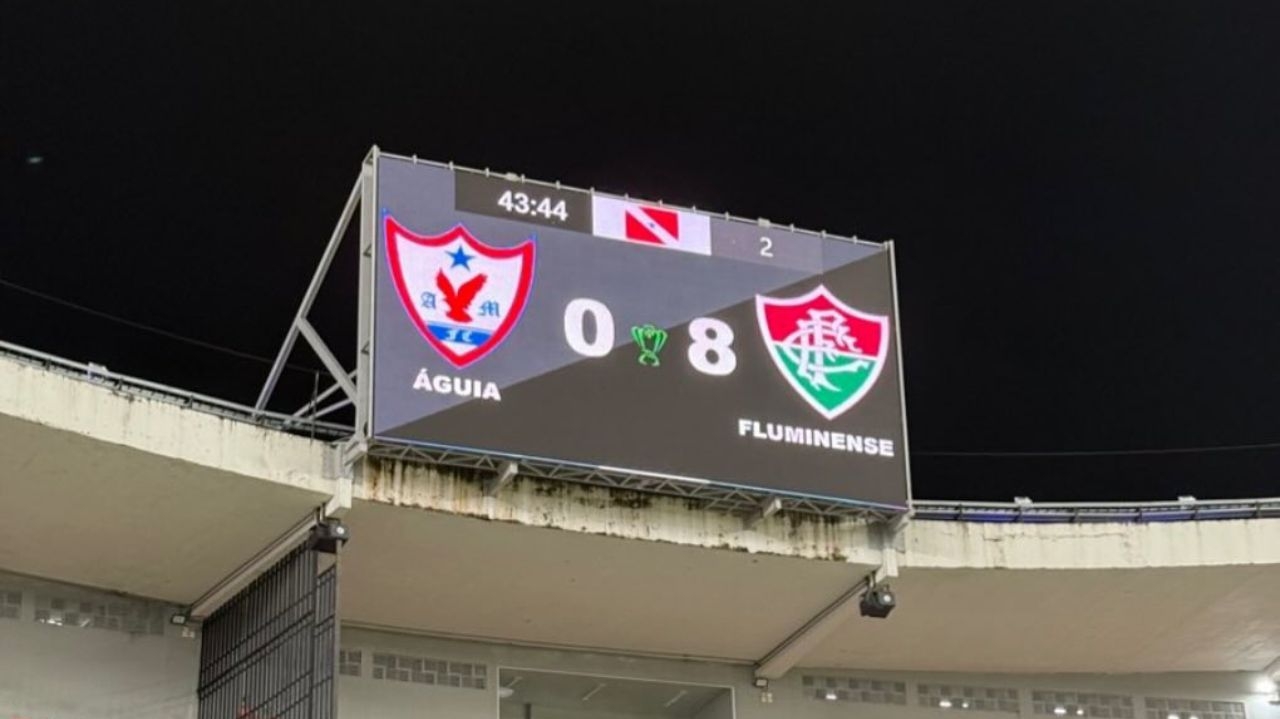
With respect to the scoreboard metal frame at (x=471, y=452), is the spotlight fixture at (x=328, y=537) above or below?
below

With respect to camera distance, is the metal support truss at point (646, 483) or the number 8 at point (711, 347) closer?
the metal support truss at point (646, 483)

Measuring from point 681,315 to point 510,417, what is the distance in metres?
2.16

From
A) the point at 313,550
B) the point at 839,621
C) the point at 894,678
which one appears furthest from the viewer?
the point at 894,678

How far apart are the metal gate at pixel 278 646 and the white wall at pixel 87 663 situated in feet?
0.96

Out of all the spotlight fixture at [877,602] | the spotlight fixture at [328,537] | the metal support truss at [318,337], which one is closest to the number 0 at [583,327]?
the metal support truss at [318,337]

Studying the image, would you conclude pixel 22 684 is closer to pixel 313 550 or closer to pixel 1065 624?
pixel 313 550

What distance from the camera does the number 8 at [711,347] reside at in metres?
17.5

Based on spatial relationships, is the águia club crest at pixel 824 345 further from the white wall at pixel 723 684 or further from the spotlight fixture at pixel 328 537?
the spotlight fixture at pixel 328 537

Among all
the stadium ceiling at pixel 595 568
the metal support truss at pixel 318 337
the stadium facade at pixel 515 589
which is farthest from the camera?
the metal support truss at pixel 318 337

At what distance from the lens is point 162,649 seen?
1766cm

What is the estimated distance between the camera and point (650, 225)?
1783cm

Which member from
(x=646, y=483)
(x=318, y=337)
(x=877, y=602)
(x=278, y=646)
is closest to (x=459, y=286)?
(x=318, y=337)

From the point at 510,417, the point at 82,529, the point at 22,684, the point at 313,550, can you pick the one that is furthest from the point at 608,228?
the point at 22,684

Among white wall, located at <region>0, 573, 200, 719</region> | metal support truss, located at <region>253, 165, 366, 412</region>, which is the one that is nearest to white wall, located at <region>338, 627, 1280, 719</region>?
white wall, located at <region>0, 573, 200, 719</region>
